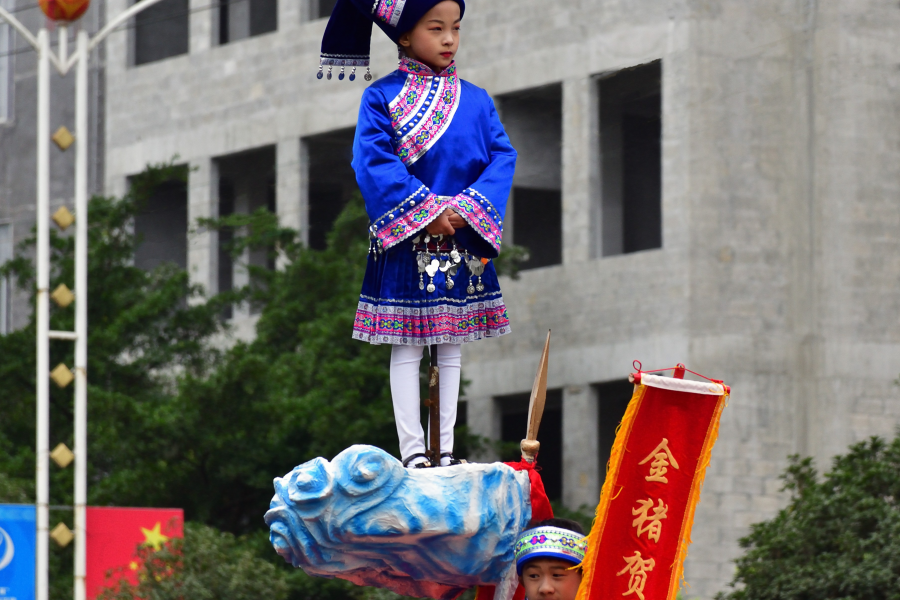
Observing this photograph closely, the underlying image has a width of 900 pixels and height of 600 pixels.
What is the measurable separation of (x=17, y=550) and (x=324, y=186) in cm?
1274

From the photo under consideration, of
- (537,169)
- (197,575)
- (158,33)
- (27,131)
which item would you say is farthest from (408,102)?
(27,131)

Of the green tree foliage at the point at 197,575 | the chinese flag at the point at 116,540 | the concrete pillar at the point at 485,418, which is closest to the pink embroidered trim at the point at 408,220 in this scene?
the green tree foliage at the point at 197,575

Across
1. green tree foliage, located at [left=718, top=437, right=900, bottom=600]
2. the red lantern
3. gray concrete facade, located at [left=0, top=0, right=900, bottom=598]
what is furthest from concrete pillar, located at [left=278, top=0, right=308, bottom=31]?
green tree foliage, located at [left=718, top=437, right=900, bottom=600]

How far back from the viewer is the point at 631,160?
2595 centimetres

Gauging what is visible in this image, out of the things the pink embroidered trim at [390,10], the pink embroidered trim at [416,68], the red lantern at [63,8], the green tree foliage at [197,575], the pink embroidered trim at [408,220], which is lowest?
the green tree foliage at [197,575]

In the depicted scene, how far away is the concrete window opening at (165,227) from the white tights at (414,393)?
72.5 feet

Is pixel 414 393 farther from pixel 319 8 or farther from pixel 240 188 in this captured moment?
pixel 240 188

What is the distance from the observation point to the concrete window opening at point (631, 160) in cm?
2505

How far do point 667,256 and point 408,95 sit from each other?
1570cm

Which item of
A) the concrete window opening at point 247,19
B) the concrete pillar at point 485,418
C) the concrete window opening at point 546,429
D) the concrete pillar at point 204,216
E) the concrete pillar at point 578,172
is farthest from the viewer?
the concrete window opening at point 247,19

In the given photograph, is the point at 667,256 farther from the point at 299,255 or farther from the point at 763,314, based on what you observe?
the point at 299,255

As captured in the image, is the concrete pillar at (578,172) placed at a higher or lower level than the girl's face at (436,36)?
higher

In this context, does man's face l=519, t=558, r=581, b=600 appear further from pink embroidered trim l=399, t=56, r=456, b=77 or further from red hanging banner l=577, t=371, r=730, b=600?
pink embroidered trim l=399, t=56, r=456, b=77

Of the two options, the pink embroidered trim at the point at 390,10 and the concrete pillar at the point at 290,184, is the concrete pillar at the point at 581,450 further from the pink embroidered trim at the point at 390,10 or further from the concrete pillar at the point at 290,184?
the pink embroidered trim at the point at 390,10
